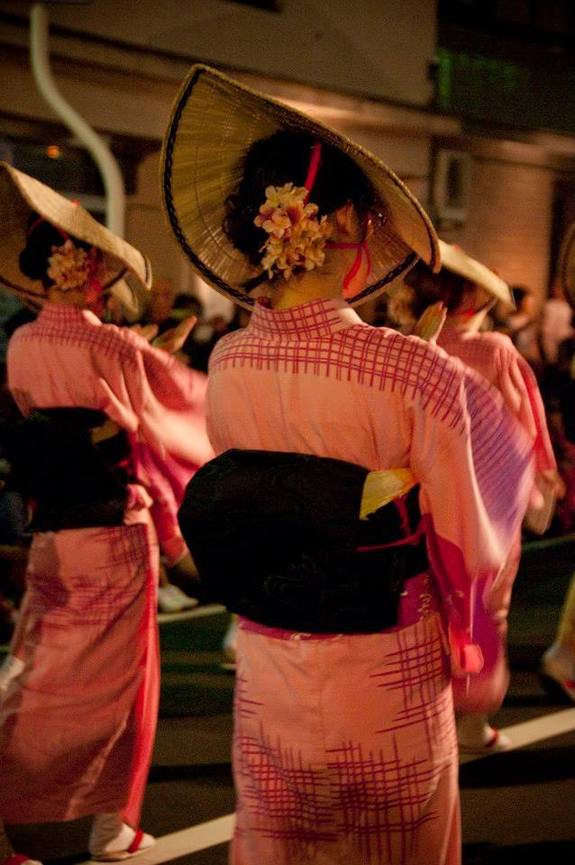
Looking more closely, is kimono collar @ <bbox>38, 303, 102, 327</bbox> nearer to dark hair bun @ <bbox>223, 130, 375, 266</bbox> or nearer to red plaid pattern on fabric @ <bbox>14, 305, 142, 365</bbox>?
red plaid pattern on fabric @ <bbox>14, 305, 142, 365</bbox>

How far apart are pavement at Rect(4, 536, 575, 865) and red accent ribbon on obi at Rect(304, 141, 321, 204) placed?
7.87 ft

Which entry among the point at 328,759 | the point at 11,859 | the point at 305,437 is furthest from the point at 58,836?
the point at 305,437

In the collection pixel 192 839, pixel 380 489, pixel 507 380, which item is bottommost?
pixel 192 839

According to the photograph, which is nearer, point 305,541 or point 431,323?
point 305,541

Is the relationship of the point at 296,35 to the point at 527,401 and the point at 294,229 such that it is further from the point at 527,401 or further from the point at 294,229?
the point at 294,229

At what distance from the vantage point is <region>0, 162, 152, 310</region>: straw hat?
4555mm

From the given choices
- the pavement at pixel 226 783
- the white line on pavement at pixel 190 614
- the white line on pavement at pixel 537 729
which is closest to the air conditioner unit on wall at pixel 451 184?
the white line on pavement at pixel 190 614

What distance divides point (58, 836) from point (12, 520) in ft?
12.0

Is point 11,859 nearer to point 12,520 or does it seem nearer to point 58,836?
point 58,836

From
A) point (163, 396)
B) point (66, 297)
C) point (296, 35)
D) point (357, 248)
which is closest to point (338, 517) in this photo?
point (357, 248)

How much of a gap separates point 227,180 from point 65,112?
9.07 metres

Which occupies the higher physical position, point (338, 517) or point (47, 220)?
point (47, 220)

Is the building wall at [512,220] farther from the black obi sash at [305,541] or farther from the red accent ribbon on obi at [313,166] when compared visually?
the black obi sash at [305,541]

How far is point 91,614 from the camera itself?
4.53 meters
